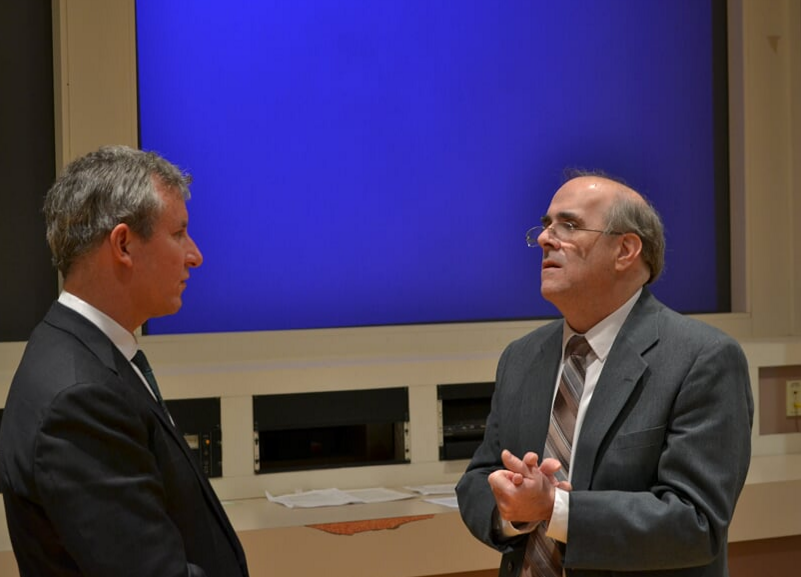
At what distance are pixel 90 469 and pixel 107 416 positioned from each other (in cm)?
7

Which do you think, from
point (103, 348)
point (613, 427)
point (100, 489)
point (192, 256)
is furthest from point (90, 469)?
point (613, 427)

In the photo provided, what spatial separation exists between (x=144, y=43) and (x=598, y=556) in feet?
7.01

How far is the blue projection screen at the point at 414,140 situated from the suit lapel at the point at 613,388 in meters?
1.58

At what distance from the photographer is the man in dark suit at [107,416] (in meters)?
1.34

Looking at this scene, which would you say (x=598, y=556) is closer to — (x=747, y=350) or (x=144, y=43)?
(x=747, y=350)

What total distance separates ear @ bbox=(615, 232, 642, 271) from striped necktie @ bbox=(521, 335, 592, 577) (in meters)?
0.17

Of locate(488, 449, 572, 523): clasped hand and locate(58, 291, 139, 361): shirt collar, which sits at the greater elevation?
locate(58, 291, 139, 361): shirt collar

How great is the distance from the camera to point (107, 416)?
4.51 feet

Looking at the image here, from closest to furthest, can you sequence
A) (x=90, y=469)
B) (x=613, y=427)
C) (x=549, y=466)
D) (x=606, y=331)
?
(x=90, y=469), (x=549, y=466), (x=613, y=427), (x=606, y=331)

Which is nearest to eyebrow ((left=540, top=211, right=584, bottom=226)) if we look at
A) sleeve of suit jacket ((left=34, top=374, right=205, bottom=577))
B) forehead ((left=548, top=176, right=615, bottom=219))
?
forehead ((left=548, top=176, right=615, bottom=219))

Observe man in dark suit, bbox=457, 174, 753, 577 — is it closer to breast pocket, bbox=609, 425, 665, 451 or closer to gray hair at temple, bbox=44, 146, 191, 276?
breast pocket, bbox=609, 425, 665, 451

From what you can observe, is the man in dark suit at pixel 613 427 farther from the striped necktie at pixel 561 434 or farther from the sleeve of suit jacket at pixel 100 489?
the sleeve of suit jacket at pixel 100 489

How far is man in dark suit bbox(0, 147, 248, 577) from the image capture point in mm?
1340

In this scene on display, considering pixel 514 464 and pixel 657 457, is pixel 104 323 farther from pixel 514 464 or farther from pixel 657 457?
pixel 657 457
